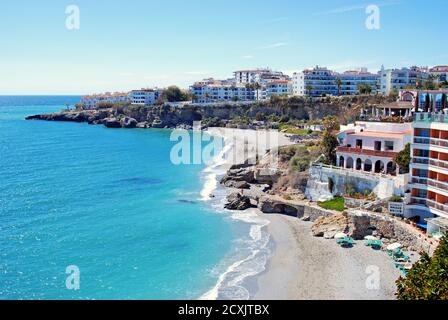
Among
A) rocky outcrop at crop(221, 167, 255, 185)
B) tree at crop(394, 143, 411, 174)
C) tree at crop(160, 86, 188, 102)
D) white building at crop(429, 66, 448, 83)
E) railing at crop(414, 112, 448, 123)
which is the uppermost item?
white building at crop(429, 66, 448, 83)

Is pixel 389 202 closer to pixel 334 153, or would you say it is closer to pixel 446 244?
pixel 334 153

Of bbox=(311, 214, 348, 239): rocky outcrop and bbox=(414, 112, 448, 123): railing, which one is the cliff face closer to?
bbox=(414, 112, 448, 123): railing

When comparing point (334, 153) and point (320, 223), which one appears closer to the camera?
point (320, 223)

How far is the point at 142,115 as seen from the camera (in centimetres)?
13725

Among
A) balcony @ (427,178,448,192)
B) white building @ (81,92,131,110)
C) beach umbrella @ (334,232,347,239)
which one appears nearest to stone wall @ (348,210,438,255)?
beach umbrella @ (334,232,347,239)

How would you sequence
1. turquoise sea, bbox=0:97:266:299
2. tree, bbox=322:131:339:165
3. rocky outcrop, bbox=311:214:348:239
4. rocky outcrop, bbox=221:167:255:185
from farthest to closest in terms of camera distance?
rocky outcrop, bbox=221:167:255:185 → tree, bbox=322:131:339:165 → rocky outcrop, bbox=311:214:348:239 → turquoise sea, bbox=0:97:266:299

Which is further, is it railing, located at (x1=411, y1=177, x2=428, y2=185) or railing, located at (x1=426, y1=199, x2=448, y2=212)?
railing, located at (x1=411, y1=177, x2=428, y2=185)

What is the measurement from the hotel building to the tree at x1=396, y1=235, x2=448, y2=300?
1303 cm

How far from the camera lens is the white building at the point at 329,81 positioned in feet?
409

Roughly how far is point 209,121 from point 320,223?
87.4 metres

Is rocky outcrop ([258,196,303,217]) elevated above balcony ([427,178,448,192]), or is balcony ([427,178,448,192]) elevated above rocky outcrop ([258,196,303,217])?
balcony ([427,178,448,192])

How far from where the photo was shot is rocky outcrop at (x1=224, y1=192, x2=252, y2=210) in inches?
1754
